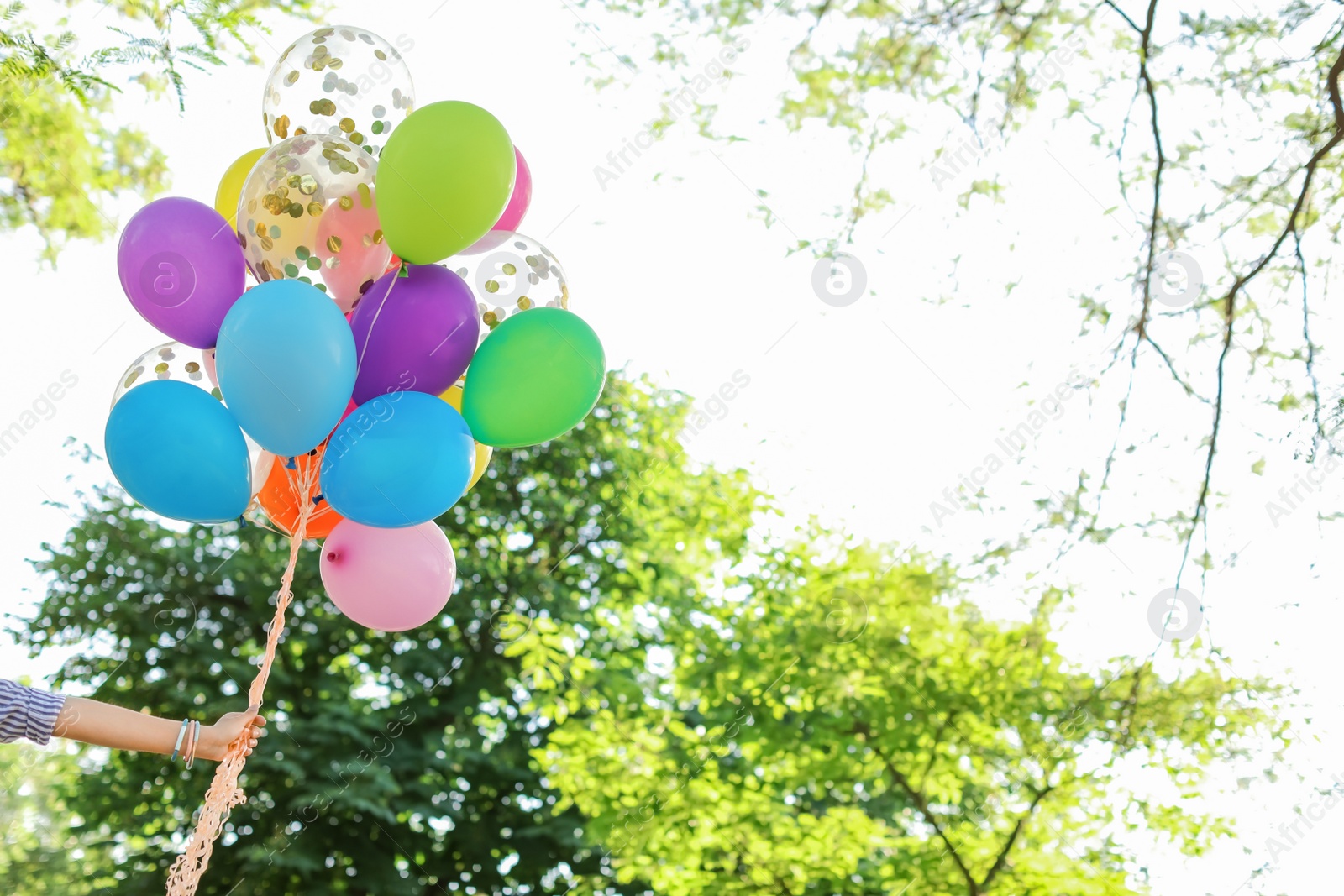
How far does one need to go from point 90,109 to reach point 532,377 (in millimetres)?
4546

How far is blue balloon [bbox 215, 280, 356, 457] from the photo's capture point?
5.70 feet

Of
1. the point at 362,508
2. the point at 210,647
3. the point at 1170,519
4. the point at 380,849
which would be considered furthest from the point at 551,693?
the point at 362,508

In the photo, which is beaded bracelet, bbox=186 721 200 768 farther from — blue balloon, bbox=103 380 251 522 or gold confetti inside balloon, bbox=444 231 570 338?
gold confetti inside balloon, bbox=444 231 570 338

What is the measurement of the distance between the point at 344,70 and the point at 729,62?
9.15ft

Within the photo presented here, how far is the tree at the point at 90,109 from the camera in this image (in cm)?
383

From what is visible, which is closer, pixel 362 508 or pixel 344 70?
pixel 362 508

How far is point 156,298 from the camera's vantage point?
1.90m

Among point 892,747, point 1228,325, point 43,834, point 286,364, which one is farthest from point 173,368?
point 43,834

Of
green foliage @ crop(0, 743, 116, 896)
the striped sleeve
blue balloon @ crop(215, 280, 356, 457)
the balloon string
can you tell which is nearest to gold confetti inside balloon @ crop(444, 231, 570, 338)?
blue balloon @ crop(215, 280, 356, 457)

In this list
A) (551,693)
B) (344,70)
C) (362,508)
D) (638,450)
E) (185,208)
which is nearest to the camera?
(362,508)

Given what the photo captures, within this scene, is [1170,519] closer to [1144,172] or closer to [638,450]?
[1144,172]

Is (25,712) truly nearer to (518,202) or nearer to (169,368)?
(169,368)

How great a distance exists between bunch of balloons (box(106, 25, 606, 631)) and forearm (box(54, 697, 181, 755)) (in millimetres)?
362

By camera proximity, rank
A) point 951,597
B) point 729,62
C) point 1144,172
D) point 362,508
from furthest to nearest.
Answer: point 951,597
point 729,62
point 1144,172
point 362,508
